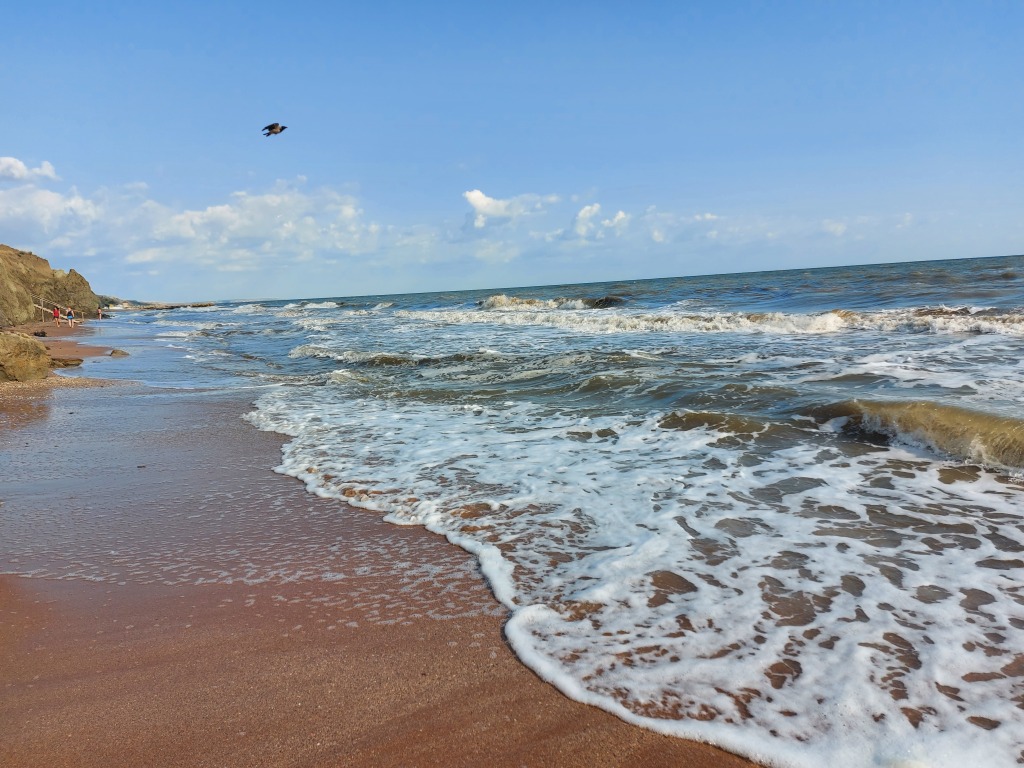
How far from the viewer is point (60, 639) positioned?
2.60 meters

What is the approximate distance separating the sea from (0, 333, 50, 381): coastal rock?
4.02 metres

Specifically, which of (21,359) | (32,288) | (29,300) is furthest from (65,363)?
(32,288)

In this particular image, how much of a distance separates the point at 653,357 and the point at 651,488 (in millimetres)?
7236

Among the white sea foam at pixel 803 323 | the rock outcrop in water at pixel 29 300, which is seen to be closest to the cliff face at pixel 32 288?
the rock outcrop in water at pixel 29 300

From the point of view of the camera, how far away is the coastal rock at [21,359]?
10.2m

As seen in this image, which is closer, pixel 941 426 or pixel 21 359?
pixel 941 426

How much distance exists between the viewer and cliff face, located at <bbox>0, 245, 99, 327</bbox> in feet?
91.5

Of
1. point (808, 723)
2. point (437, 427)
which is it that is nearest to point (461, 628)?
point (808, 723)

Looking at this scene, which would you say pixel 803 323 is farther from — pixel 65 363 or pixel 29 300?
pixel 29 300

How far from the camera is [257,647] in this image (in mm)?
2506

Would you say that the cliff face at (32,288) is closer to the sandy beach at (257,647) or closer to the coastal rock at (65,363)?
the coastal rock at (65,363)

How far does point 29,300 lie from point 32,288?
214 inches

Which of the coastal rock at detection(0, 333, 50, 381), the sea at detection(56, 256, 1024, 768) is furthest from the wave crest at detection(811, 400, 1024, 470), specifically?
the coastal rock at detection(0, 333, 50, 381)

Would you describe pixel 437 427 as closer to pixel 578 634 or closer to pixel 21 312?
pixel 578 634
